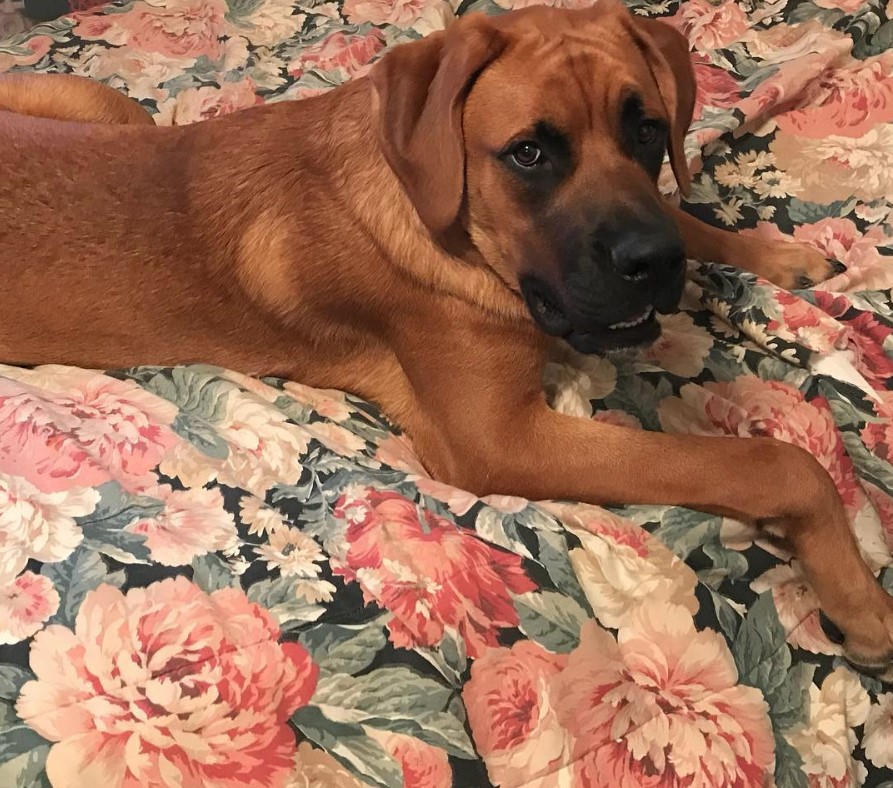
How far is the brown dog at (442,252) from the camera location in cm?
133

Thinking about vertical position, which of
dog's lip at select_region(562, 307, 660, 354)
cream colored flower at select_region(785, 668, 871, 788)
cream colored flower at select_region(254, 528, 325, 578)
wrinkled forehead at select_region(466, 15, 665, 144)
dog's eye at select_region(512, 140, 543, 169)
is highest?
wrinkled forehead at select_region(466, 15, 665, 144)

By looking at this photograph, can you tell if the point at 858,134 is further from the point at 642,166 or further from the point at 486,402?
the point at 486,402

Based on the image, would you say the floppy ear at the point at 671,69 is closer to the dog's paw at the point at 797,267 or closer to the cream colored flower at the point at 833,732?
the dog's paw at the point at 797,267

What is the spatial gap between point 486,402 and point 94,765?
0.83 m

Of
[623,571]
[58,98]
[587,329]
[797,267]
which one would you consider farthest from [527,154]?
[58,98]

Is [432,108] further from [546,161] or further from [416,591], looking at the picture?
[416,591]

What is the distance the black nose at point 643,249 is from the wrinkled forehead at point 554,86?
193mm

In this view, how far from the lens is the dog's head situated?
130 centimetres

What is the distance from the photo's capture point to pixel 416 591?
1.14 m

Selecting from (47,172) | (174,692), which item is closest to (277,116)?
(47,172)

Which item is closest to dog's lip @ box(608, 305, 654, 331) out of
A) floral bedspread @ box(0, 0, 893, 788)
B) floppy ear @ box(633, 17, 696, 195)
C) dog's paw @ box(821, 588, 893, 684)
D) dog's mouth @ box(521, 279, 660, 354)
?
dog's mouth @ box(521, 279, 660, 354)

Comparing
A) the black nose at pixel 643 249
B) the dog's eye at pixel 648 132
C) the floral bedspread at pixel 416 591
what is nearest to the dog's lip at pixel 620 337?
the black nose at pixel 643 249

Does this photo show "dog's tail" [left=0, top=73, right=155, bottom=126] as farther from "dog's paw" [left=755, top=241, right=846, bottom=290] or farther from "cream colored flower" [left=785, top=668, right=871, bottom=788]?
"cream colored flower" [left=785, top=668, right=871, bottom=788]

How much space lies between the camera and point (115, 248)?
5.27ft
